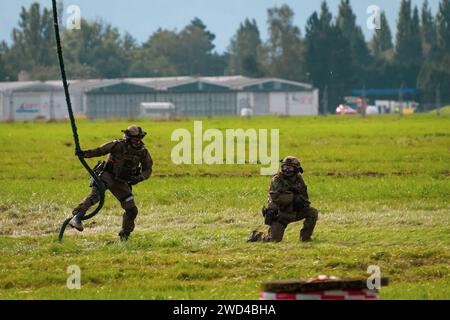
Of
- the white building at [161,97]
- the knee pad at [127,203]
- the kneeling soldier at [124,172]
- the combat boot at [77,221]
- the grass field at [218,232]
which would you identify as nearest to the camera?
the grass field at [218,232]

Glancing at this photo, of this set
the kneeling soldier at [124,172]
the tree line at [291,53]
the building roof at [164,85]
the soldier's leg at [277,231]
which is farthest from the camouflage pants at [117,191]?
the building roof at [164,85]

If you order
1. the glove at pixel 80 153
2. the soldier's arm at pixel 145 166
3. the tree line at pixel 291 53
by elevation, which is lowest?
the soldier's arm at pixel 145 166

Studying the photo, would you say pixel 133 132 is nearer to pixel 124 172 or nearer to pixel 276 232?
pixel 124 172

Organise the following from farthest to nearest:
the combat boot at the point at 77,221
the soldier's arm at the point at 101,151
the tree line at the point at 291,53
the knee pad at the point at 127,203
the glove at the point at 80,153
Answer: the tree line at the point at 291,53 → the knee pad at the point at 127,203 → the combat boot at the point at 77,221 → the soldier's arm at the point at 101,151 → the glove at the point at 80,153

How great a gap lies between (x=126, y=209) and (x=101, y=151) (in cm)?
→ 102

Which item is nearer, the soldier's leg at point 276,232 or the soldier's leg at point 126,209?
the soldier's leg at point 276,232

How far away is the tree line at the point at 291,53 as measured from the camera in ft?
440

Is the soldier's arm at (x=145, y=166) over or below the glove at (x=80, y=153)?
below

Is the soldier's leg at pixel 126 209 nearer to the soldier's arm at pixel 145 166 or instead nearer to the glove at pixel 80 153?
the soldier's arm at pixel 145 166

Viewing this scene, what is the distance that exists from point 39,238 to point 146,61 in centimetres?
15568

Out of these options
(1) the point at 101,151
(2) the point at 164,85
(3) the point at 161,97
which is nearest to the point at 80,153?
(1) the point at 101,151

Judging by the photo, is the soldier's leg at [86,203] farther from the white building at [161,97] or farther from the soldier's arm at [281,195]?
the white building at [161,97]

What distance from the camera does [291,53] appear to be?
160375mm

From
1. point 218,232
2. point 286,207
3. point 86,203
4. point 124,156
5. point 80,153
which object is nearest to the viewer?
point 80,153
